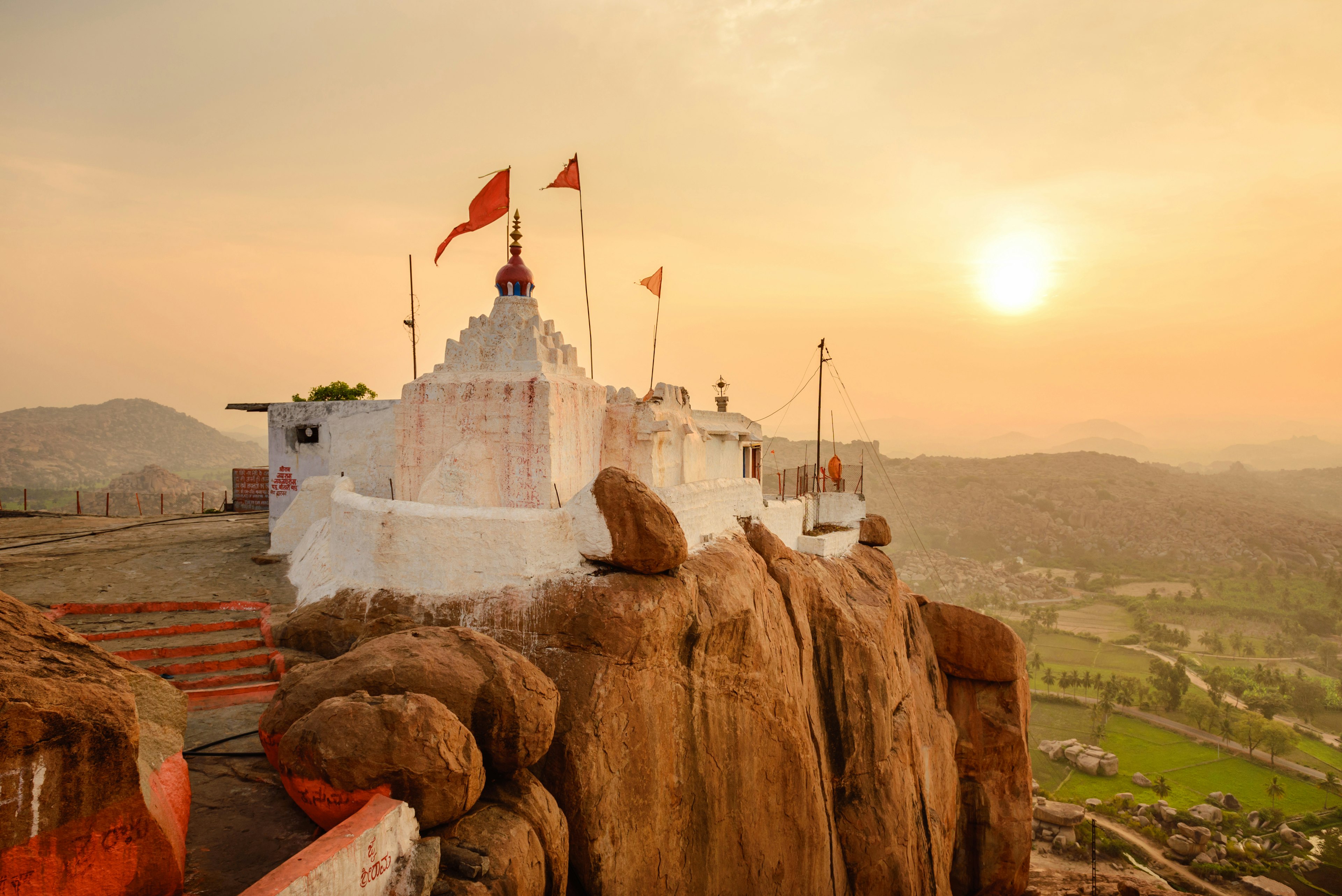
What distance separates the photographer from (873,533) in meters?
27.2

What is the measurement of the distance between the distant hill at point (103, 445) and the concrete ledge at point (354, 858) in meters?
129

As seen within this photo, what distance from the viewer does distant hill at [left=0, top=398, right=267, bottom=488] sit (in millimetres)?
116500

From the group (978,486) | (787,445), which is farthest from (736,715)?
(787,445)

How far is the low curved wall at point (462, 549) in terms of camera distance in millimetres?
12133

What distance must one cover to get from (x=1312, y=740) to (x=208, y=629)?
74.4 m

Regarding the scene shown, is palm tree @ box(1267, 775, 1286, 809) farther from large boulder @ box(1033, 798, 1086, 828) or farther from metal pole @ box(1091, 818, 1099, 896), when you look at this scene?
metal pole @ box(1091, 818, 1099, 896)

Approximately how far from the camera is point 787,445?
16875cm

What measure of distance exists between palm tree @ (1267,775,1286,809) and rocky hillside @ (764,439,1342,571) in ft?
156

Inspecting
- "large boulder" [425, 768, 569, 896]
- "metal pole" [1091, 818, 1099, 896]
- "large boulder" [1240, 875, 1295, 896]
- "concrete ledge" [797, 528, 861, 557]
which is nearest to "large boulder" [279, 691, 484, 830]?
"large boulder" [425, 768, 569, 896]

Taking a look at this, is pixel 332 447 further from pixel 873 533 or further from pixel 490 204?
pixel 873 533

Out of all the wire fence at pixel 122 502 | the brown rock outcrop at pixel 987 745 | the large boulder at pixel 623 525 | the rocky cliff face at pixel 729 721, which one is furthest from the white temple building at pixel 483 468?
the wire fence at pixel 122 502

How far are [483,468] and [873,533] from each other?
1714cm

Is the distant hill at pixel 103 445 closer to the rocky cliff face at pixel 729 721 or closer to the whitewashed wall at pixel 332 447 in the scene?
the whitewashed wall at pixel 332 447

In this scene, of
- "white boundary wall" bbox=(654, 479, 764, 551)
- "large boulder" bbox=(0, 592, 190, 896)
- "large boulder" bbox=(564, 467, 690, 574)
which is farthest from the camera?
"white boundary wall" bbox=(654, 479, 764, 551)
